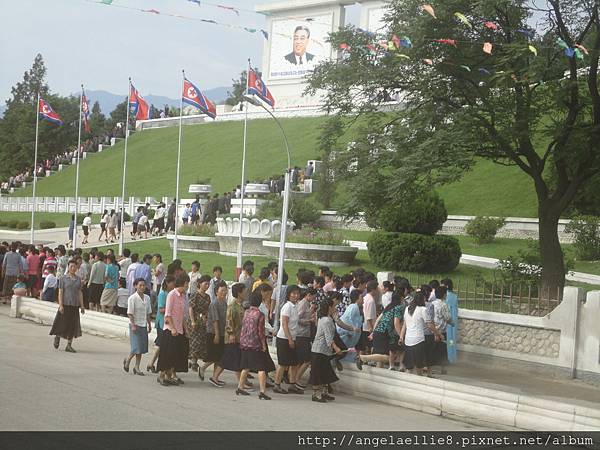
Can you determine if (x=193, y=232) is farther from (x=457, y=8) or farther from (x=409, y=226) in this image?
(x=457, y=8)

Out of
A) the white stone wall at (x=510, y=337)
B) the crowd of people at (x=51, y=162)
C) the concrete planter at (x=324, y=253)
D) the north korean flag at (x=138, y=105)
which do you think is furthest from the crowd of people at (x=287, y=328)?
the crowd of people at (x=51, y=162)

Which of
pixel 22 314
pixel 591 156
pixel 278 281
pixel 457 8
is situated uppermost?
pixel 457 8

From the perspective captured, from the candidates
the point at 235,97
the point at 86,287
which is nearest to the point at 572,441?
the point at 86,287

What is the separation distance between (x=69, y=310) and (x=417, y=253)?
459 inches

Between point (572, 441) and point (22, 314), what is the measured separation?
14975 mm

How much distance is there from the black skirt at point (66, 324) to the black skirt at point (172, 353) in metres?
3.82

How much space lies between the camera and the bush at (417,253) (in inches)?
971

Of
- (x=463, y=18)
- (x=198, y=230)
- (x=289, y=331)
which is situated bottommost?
(x=289, y=331)

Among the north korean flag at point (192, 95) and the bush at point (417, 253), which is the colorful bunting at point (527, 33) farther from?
the north korean flag at point (192, 95)

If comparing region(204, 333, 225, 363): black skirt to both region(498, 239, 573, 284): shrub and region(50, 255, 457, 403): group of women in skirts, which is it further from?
region(498, 239, 573, 284): shrub

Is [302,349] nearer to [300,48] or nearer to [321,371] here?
[321,371]

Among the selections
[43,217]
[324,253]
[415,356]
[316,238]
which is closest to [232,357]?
[415,356]

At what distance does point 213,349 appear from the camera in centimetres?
1329

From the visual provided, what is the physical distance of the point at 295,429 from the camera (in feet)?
32.9
